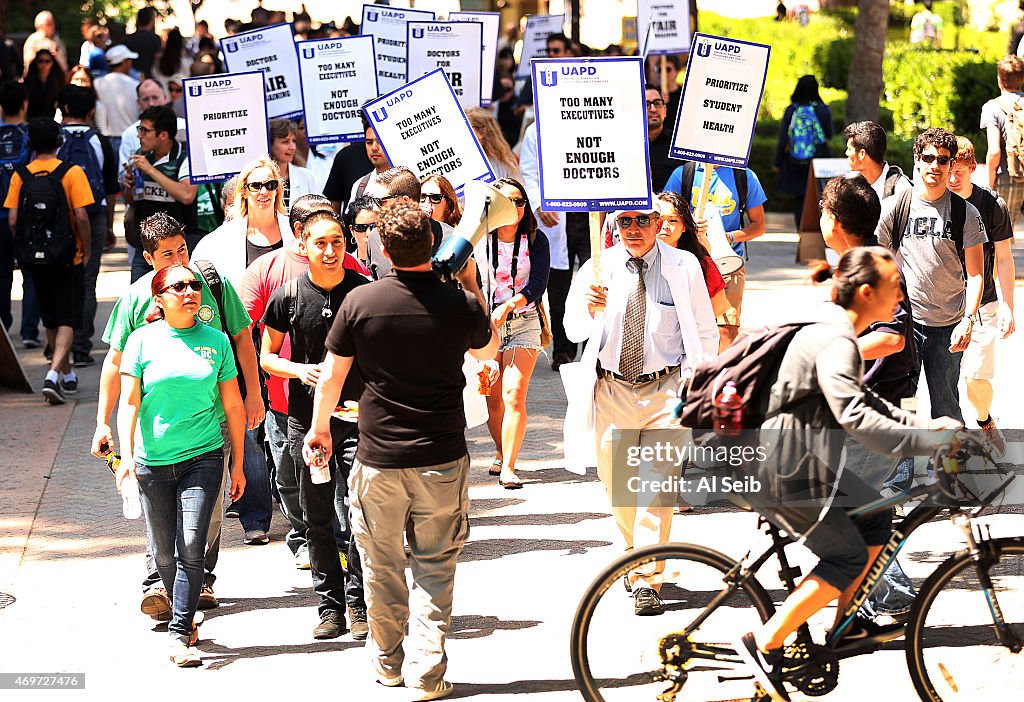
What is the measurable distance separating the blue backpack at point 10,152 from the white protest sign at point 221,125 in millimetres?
2664

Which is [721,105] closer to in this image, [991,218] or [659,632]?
[991,218]

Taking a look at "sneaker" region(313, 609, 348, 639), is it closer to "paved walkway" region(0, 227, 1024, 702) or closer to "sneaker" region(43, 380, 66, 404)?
"paved walkway" region(0, 227, 1024, 702)

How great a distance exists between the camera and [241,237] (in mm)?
7281

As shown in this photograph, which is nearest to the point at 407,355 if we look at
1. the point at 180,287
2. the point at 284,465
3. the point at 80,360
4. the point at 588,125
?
the point at 180,287

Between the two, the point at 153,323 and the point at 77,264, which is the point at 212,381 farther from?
the point at 77,264

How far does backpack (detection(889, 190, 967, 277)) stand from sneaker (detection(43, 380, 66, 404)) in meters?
5.95

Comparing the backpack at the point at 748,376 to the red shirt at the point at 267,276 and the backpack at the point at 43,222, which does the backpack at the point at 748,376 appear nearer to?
the red shirt at the point at 267,276

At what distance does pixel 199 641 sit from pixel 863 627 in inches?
106

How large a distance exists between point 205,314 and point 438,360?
1266 mm

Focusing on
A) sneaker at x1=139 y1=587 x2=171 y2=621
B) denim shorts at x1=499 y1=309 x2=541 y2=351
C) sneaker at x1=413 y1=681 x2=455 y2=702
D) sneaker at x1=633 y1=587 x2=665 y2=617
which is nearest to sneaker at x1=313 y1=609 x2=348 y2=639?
sneaker at x1=139 y1=587 x2=171 y2=621

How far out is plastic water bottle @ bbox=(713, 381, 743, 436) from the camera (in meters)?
4.66

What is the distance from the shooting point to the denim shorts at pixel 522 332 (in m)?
8.01

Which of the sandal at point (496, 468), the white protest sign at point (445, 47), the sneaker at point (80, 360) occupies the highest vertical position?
the white protest sign at point (445, 47)

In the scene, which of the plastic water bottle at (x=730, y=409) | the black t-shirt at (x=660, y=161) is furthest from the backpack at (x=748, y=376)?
the black t-shirt at (x=660, y=161)
